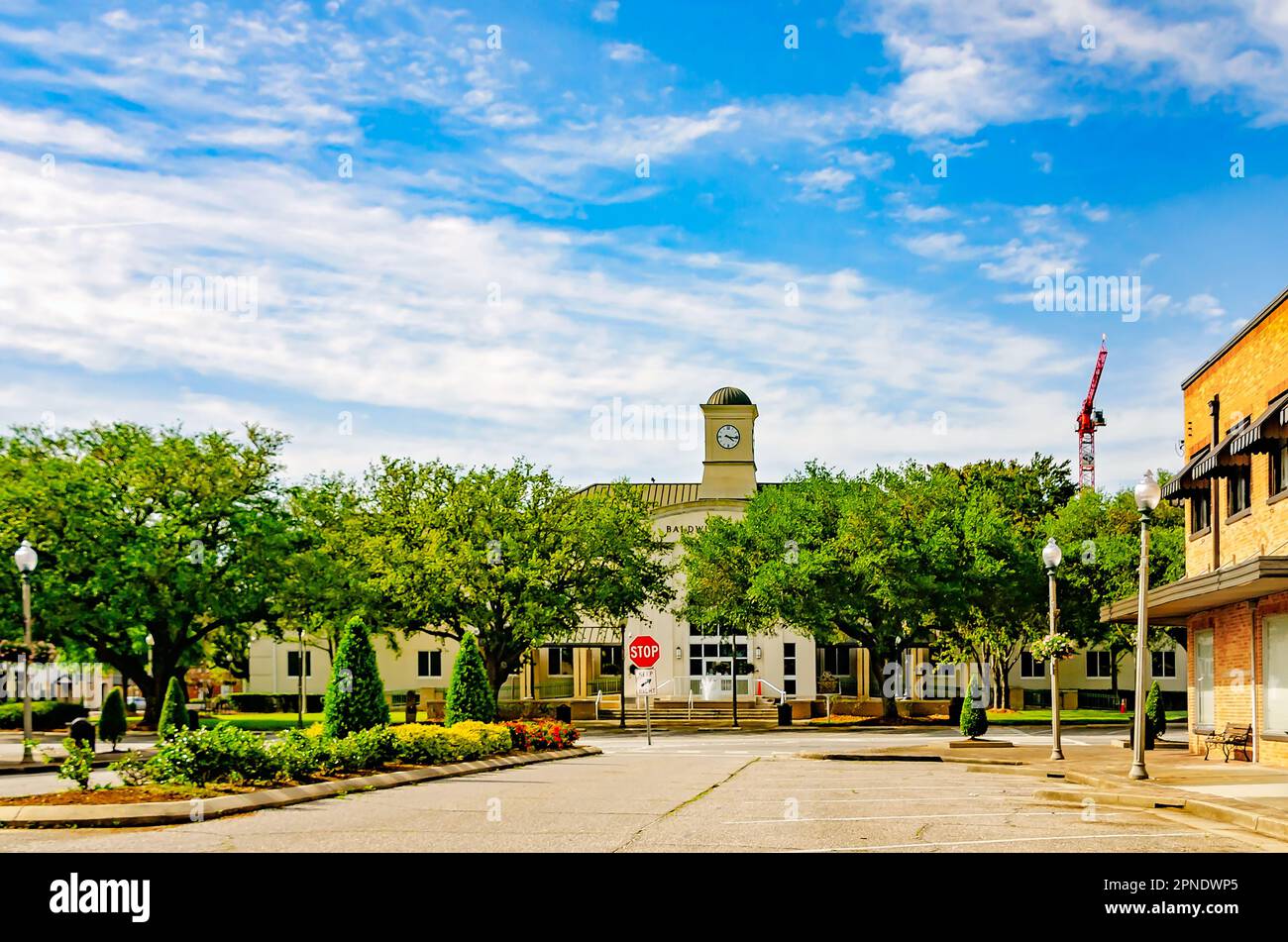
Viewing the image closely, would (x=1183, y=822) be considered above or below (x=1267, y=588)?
below

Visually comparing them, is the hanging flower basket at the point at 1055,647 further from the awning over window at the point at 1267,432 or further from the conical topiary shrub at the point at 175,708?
the conical topiary shrub at the point at 175,708

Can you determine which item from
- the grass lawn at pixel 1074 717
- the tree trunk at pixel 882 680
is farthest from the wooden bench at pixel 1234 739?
the tree trunk at pixel 882 680

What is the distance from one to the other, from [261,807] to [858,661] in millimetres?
56331

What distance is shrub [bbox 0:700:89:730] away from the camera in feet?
147

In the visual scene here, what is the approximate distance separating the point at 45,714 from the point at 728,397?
37560 mm

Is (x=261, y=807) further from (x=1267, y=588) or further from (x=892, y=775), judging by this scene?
(x=1267, y=588)

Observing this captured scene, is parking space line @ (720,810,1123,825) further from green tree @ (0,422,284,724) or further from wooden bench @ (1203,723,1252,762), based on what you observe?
green tree @ (0,422,284,724)

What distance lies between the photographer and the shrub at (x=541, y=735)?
98.4 feet

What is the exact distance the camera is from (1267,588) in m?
23.4

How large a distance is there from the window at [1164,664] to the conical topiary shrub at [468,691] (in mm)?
50070

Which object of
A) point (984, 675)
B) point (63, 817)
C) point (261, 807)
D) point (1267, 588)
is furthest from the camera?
point (984, 675)
